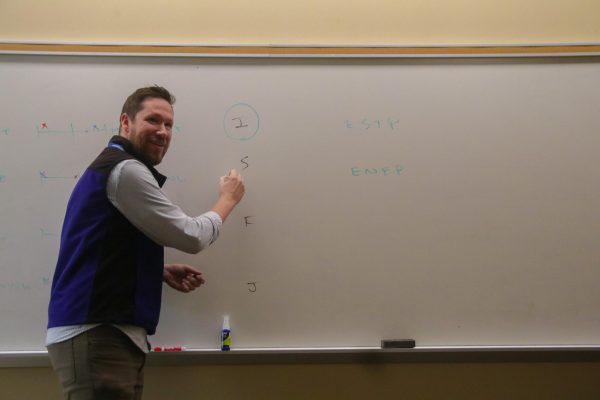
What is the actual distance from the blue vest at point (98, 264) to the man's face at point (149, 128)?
11 cm

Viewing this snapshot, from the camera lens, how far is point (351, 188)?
58.4 inches

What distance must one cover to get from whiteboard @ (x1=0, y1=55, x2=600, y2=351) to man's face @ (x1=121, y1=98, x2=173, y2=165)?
204 mm

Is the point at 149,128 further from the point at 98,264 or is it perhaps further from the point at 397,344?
the point at 397,344

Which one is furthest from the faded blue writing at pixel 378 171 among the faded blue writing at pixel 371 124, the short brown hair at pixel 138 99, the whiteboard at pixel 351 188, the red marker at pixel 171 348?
the red marker at pixel 171 348

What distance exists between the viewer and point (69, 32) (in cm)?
148

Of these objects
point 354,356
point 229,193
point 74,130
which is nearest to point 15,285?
point 74,130

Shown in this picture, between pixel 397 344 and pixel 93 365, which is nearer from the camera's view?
pixel 93 365

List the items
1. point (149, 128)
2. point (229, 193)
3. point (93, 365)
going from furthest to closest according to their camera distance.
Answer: point (229, 193) < point (149, 128) < point (93, 365)

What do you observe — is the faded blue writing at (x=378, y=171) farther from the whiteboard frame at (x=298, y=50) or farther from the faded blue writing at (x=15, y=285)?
the faded blue writing at (x=15, y=285)

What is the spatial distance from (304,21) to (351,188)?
2.21 feet

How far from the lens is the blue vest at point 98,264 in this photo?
105 centimetres

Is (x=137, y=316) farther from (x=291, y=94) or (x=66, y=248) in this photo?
(x=291, y=94)

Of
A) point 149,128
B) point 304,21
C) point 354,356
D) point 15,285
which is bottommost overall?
point 354,356

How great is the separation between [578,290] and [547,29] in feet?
3.36
